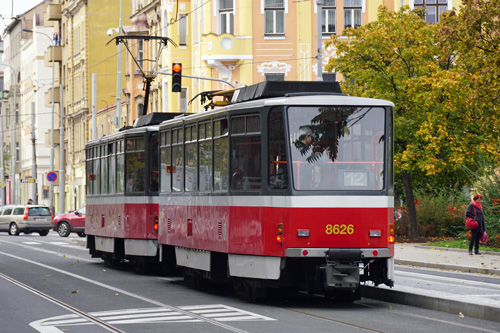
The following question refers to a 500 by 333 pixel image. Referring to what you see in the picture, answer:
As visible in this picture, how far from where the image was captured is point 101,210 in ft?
87.5

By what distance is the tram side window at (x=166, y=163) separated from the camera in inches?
823

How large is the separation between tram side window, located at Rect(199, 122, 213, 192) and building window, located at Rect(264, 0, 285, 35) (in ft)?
115

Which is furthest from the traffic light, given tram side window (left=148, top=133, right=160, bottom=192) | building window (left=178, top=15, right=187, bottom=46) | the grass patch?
building window (left=178, top=15, right=187, bottom=46)

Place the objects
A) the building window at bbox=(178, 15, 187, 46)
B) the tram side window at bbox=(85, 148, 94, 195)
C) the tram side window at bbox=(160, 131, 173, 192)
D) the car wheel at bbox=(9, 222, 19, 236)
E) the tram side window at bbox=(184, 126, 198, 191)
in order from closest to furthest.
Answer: the tram side window at bbox=(184, 126, 198, 191) < the tram side window at bbox=(160, 131, 173, 192) < the tram side window at bbox=(85, 148, 94, 195) < the car wheel at bbox=(9, 222, 19, 236) < the building window at bbox=(178, 15, 187, 46)

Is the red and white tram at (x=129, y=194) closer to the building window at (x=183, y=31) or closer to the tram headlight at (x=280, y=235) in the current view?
the tram headlight at (x=280, y=235)

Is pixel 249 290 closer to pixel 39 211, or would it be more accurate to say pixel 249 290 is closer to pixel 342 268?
pixel 342 268

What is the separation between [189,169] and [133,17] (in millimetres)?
51078

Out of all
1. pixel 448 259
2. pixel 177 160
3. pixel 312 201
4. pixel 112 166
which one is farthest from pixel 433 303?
pixel 448 259

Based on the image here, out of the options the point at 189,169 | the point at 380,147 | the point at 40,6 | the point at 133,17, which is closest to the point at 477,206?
the point at 189,169

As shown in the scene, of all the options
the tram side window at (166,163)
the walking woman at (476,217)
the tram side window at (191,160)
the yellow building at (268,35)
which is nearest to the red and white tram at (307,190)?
the tram side window at (191,160)

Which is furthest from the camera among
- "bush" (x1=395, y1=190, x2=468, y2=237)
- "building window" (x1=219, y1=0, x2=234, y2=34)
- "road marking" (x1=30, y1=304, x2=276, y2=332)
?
"building window" (x1=219, y1=0, x2=234, y2=34)

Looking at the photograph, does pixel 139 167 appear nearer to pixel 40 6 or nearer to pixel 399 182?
pixel 399 182

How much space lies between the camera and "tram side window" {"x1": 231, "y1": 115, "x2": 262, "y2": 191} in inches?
648

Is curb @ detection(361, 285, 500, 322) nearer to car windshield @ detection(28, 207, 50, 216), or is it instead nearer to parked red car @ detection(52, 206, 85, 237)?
parked red car @ detection(52, 206, 85, 237)
